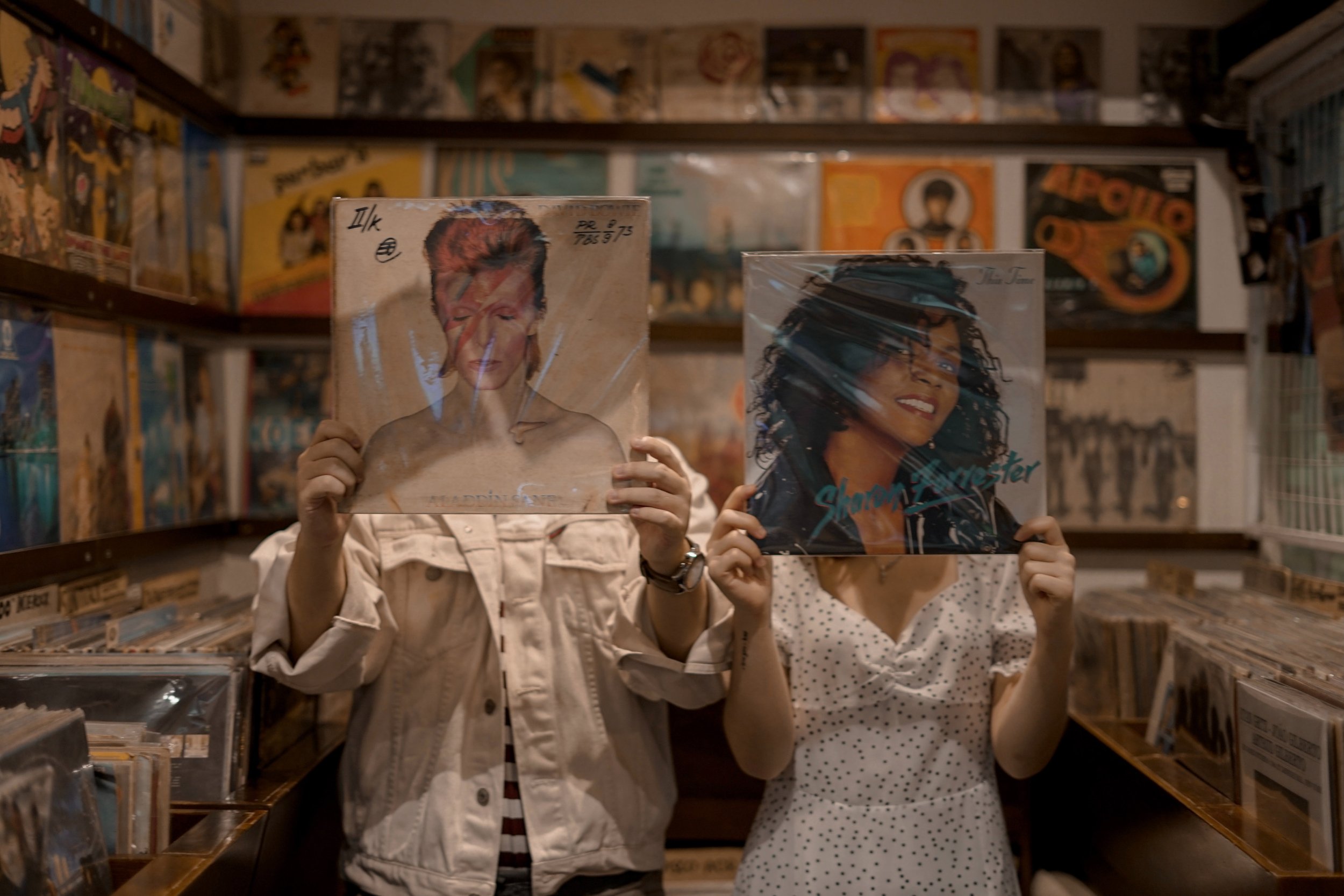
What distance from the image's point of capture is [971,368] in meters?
1.34

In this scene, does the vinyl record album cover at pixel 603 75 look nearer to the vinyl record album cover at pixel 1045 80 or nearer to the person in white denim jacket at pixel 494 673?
the vinyl record album cover at pixel 1045 80

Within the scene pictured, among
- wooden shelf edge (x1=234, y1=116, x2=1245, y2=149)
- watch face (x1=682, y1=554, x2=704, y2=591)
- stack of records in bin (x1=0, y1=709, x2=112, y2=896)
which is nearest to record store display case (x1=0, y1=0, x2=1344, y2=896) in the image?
wooden shelf edge (x1=234, y1=116, x2=1245, y2=149)

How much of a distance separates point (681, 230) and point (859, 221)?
1.48 ft

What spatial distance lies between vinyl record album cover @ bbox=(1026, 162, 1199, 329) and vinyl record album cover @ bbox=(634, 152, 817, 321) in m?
0.60

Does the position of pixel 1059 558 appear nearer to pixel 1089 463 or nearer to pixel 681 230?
pixel 1089 463

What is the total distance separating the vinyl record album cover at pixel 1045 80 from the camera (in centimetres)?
236

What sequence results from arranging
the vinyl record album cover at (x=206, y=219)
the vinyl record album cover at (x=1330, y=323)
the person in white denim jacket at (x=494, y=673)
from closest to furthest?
the person in white denim jacket at (x=494, y=673) → the vinyl record album cover at (x=1330, y=323) → the vinyl record album cover at (x=206, y=219)

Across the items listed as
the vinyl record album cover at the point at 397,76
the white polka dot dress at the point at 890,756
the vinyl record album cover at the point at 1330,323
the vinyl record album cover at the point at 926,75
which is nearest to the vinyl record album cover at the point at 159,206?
the vinyl record album cover at the point at 397,76

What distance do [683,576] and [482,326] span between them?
468 mm

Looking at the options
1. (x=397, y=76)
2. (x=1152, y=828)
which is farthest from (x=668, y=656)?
(x=397, y=76)

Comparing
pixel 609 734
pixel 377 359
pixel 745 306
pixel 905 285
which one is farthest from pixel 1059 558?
pixel 377 359

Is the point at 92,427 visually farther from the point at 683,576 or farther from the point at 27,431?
the point at 683,576

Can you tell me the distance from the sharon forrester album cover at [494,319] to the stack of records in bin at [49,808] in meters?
0.53

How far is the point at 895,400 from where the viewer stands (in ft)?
4.39
